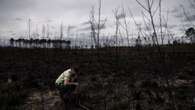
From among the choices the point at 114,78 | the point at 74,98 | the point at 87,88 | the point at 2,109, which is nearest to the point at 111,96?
the point at 87,88

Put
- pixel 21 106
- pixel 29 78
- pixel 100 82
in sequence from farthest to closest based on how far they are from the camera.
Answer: pixel 29 78 → pixel 100 82 → pixel 21 106

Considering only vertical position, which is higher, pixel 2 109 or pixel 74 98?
pixel 74 98

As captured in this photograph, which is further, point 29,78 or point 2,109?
point 29,78

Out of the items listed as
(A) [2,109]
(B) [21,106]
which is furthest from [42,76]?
(A) [2,109]

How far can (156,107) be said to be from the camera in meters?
6.78

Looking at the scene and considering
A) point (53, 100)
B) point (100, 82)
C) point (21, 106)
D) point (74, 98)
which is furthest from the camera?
point (100, 82)

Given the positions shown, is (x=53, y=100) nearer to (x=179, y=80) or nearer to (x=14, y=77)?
(x=14, y=77)

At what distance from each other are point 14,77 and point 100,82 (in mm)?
4593

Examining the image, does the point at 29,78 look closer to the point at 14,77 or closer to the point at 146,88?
Answer: the point at 14,77

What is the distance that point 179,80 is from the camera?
1002 cm

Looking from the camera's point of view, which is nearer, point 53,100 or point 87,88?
point 53,100

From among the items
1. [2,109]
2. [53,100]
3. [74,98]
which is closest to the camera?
[74,98]

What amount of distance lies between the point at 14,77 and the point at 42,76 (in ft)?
4.72

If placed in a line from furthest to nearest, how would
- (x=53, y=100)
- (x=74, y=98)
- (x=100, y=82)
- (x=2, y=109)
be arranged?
(x=100, y=82), (x=53, y=100), (x=2, y=109), (x=74, y=98)
